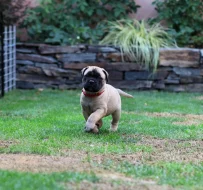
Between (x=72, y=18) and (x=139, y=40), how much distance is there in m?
1.83

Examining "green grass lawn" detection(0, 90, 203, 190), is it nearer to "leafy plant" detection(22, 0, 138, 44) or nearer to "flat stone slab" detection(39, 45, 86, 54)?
"flat stone slab" detection(39, 45, 86, 54)

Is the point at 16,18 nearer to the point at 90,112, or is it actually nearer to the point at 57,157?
the point at 90,112

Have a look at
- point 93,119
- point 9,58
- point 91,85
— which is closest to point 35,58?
point 9,58

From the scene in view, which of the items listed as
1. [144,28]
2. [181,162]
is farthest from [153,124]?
[144,28]

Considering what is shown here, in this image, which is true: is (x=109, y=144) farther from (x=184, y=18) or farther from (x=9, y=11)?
(x=184, y=18)

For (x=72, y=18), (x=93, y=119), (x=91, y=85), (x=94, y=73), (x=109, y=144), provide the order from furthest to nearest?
(x=72, y=18) → (x=94, y=73) → (x=91, y=85) → (x=93, y=119) → (x=109, y=144)

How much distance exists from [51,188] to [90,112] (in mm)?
2736

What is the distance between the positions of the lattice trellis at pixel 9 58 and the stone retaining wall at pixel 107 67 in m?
0.23

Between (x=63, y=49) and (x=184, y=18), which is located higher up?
(x=184, y=18)

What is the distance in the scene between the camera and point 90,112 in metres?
6.59

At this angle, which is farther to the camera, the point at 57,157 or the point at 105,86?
the point at 105,86

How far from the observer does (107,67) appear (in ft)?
39.5

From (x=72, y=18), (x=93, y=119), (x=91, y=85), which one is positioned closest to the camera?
(x=93, y=119)

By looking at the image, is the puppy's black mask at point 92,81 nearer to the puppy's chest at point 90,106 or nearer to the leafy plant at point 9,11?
the puppy's chest at point 90,106
